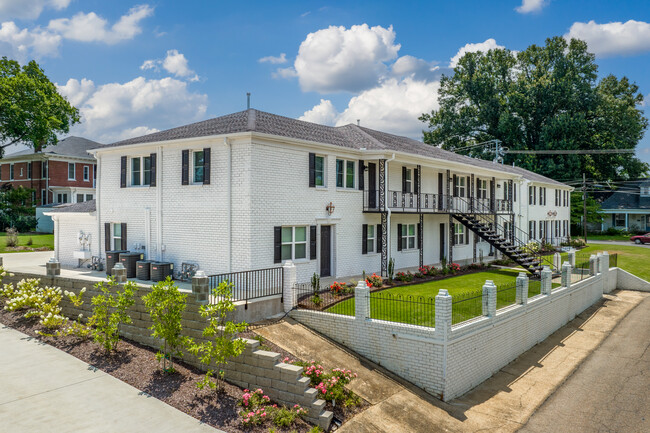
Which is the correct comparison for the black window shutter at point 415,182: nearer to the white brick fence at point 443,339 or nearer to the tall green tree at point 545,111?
the white brick fence at point 443,339

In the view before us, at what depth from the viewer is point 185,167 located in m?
17.4

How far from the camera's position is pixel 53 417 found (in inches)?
312

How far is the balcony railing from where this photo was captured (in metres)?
20.3

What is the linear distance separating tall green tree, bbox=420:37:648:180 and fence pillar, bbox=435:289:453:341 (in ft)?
162

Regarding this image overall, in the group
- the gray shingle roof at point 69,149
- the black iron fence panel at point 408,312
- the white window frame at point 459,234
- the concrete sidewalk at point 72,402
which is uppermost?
the gray shingle roof at point 69,149

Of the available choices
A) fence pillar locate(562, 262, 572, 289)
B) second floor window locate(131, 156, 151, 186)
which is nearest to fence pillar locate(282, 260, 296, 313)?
second floor window locate(131, 156, 151, 186)

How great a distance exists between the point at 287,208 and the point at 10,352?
30.9 ft

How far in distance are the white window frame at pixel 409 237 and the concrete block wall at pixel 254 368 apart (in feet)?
46.4

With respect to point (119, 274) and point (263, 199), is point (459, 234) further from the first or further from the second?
point (119, 274)

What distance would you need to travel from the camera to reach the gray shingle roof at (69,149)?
43.8 meters

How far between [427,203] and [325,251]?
7.14 m

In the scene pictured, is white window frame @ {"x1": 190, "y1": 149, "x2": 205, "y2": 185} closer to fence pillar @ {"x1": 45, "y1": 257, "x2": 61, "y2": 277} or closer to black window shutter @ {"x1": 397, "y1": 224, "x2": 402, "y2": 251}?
fence pillar @ {"x1": 45, "y1": 257, "x2": 61, "y2": 277}

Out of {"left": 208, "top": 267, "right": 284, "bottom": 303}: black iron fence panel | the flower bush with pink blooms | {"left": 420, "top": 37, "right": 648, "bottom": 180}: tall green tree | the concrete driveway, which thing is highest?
{"left": 420, "top": 37, "right": 648, "bottom": 180}: tall green tree

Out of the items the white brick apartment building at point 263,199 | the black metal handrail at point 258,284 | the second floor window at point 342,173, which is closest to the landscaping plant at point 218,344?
the black metal handrail at point 258,284
